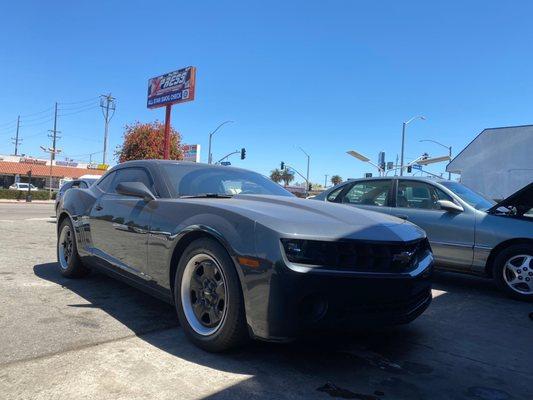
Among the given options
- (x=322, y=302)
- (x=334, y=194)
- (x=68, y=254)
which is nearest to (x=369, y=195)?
(x=334, y=194)

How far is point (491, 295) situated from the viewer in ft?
19.3

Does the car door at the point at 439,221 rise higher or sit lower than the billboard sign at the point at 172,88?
lower

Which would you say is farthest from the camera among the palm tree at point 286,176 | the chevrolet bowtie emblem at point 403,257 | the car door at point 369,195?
the palm tree at point 286,176

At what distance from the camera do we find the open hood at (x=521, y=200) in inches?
214

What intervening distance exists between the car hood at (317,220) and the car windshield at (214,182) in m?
0.44

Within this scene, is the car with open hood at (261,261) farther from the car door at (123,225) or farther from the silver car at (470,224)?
the silver car at (470,224)

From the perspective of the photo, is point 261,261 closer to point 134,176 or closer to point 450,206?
point 134,176

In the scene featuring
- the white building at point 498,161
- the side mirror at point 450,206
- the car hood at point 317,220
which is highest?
the white building at point 498,161

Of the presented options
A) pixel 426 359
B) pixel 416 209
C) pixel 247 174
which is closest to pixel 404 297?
pixel 426 359

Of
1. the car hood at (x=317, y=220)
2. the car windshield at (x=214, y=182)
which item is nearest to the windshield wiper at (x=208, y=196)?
the car windshield at (x=214, y=182)

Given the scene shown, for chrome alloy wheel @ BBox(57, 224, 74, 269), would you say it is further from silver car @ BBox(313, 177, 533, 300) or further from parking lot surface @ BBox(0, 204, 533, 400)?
silver car @ BBox(313, 177, 533, 300)

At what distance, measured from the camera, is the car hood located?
9.88ft

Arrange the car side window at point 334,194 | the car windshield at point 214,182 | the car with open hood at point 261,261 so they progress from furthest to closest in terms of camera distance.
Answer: the car side window at point 334,194, the car windshield at point 214,182, the car with open hood at point 261,261

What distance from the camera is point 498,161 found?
24.9 metres
